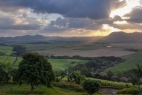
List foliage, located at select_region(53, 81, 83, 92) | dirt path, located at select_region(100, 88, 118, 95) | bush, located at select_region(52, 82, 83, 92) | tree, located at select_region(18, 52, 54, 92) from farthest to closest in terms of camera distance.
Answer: dirt path, located at select_region(100, 88, 118, 95) < foliage, located at select_region(53, 81, 83, 92) < bush, located at select_region(52, 82, 83, 92) < tree, located at select_region(18, 52, 54, 92)

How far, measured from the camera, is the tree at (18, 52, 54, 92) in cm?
4603

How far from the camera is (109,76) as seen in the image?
98.0 metres

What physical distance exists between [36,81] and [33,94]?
303cm

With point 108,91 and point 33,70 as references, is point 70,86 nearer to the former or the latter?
point 108,91

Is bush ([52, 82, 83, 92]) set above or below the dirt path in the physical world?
above

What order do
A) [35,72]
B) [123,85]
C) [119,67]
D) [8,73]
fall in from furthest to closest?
[119,67], [123,85], [8,73], [35,72]

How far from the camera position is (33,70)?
152ft

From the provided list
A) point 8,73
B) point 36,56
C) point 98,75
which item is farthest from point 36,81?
point 98,75

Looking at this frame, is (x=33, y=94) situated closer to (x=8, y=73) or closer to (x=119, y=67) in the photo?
(x=8, y=73)

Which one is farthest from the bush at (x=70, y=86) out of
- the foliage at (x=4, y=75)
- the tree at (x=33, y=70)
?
the tree at (x=33, y=70)

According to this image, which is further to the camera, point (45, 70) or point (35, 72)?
point (45, 70)

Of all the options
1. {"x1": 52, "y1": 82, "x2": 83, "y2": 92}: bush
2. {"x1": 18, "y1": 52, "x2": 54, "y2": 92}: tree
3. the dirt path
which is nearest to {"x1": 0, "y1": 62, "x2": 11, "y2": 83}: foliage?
{"x1": 52, "y1": 82, "x2": 83, "y2": 92}: bush

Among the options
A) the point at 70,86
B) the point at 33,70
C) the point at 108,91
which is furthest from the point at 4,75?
the point at 108,91

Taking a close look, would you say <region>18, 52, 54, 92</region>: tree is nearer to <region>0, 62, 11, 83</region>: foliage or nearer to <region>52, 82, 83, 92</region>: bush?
<region>52, 82, 83, 92</region>: bush
